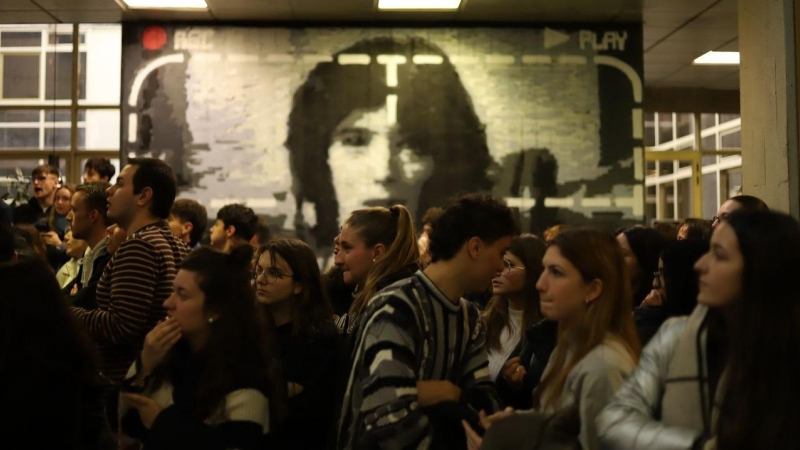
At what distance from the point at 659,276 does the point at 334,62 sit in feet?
23.9

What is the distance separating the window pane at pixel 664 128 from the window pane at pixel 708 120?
0.54 m

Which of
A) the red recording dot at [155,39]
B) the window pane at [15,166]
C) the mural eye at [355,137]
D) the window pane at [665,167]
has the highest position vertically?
the red recording dot at [155,39]

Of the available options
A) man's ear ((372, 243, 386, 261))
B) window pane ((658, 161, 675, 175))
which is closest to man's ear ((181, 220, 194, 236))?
man's ear ((372, 243, 386, 261))

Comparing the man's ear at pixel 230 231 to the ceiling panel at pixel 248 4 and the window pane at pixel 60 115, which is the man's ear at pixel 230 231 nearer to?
the ceiling panel at pixel 248 4

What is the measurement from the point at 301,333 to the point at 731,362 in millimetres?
2084

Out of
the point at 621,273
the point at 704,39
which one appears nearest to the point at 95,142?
the point at 704,39

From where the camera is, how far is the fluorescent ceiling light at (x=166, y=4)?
1006cm

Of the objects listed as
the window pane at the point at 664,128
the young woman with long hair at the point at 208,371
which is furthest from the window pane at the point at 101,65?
the window pane at the point at 664,128

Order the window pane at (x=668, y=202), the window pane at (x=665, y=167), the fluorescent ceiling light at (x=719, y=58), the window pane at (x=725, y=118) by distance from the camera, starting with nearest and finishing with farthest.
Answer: the fluorescent ceiling light at (x=719, y=58)
the window pane at (x=725, y=118)
the window pane at (x=665, y=167)
the window pane at (x=668, y=202)

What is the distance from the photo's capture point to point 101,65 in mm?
11461

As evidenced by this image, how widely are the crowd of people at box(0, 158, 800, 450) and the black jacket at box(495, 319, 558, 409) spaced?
0.01 meters

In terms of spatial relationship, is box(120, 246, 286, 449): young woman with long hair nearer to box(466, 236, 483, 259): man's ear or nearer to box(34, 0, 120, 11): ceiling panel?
box(466, 236, 483, 259): man's ear

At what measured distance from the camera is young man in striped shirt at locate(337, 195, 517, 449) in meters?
3.02

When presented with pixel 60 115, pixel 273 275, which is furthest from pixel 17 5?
pixel 273 275
